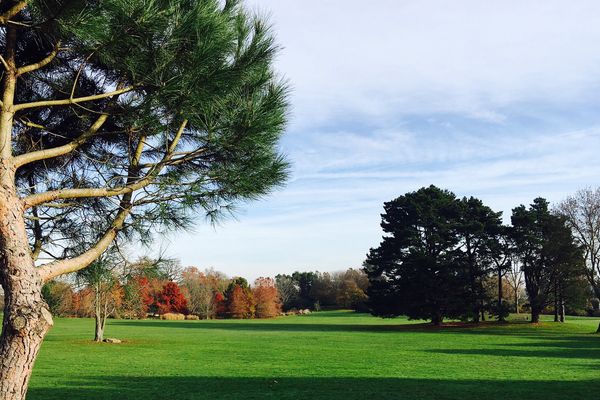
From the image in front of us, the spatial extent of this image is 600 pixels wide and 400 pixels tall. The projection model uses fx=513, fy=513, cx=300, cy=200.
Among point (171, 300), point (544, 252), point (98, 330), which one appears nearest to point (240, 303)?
point (171, 300)

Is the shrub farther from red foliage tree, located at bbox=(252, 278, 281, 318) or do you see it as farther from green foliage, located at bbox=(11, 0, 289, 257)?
green foliage, located at bbox=(11, 0, 289, 257)

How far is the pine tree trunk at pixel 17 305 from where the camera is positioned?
3551 mm

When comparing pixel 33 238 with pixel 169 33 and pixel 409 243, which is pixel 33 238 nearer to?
pixel 169 33

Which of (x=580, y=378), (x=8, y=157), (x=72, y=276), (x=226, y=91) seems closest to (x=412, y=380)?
(x=580, y=378)

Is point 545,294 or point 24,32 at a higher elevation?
point 24,32

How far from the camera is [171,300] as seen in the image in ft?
221

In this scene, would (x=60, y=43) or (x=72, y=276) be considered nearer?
(x=60, y=43)

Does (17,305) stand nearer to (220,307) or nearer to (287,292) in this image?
(220,307)

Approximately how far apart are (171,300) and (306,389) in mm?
58819

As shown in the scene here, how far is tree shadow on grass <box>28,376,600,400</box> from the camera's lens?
10812 millimetres

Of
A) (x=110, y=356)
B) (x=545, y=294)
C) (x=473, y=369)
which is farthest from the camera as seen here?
(x=545, y=294)

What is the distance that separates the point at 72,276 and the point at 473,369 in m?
12.8

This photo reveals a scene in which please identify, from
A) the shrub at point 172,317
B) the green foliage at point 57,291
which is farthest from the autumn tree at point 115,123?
the shrub at point 172,317

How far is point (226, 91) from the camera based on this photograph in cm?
485
